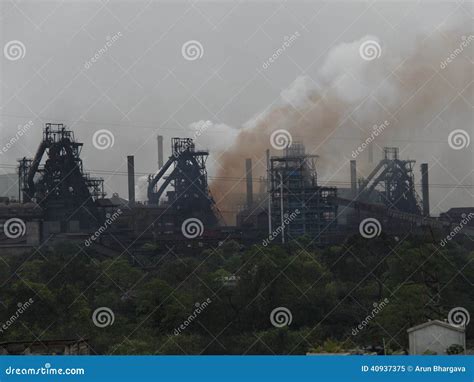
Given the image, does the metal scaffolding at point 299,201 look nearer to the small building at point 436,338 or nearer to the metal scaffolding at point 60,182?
the metal scaffolding at point 60,182

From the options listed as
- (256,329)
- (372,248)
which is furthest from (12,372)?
(372,248)

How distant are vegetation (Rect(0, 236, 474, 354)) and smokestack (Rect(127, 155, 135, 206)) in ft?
3.50

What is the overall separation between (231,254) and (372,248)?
192 centimetres

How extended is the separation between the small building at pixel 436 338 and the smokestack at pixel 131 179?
474 cm

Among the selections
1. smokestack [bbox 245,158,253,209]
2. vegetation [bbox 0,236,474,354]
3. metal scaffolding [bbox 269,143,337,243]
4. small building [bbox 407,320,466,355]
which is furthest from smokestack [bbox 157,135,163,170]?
small building [bbox 407,320,466,355]

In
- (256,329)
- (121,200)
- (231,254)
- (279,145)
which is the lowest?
(256,329)

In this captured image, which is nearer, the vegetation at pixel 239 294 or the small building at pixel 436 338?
the small building at pixel 436 338

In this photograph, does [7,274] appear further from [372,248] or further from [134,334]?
[372,248]

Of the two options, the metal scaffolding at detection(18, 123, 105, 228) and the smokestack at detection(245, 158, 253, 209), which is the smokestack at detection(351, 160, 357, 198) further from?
the metal scaffolding at detection(18, 123, 105, 228)

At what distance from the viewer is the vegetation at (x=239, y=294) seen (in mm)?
8594

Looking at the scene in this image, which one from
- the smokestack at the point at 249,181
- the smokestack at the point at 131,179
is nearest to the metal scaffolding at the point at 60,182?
the smokestack at the point at 131,179

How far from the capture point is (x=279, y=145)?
1036 cm

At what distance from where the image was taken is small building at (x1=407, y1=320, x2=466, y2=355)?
5.36 metres

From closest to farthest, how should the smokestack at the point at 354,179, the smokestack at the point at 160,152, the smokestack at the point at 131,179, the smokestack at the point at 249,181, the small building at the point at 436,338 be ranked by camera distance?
1. the small building at the point at 436,338
2. the smokestack at the point at 131,179
3. the smokestack at the point at 160,152
4. the smokestack at the point at 249,181
5. the smokestack at the point at 354,179
